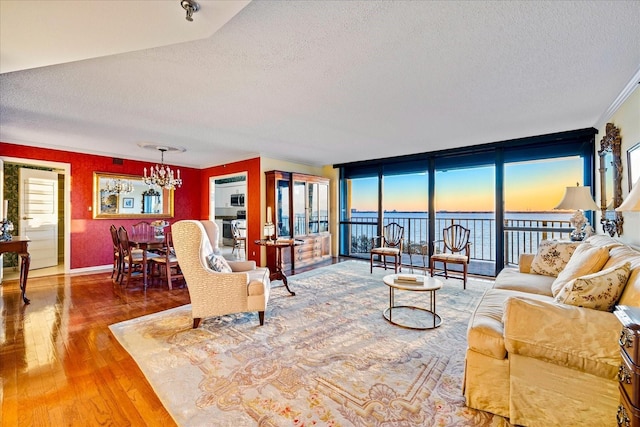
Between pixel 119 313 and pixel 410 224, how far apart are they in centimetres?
563

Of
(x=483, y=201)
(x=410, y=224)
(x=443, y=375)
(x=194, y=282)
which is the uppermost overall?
(x=483, y=201)

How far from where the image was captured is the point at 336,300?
3.54 m

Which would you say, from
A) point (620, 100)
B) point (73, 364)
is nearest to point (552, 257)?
point (620, 100)

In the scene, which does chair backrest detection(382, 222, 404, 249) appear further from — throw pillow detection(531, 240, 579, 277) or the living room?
throw pillow detection(531, 240, 579, 277)

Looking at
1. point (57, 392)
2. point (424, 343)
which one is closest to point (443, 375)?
point (424, 343)

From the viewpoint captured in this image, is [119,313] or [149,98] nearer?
[149,98]

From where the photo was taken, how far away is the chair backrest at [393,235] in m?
5.37

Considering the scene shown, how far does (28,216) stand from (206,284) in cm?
535

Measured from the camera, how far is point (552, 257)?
2994mm

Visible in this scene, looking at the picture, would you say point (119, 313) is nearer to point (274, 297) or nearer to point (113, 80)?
point (274, 297)

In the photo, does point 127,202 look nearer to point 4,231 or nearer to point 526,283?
point 4,231

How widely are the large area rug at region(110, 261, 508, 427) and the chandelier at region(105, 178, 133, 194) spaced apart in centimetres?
383

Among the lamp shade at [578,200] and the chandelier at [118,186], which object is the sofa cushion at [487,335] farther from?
the chandelier at [118,186]

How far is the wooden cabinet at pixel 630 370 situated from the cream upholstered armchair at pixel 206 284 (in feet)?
8.01
